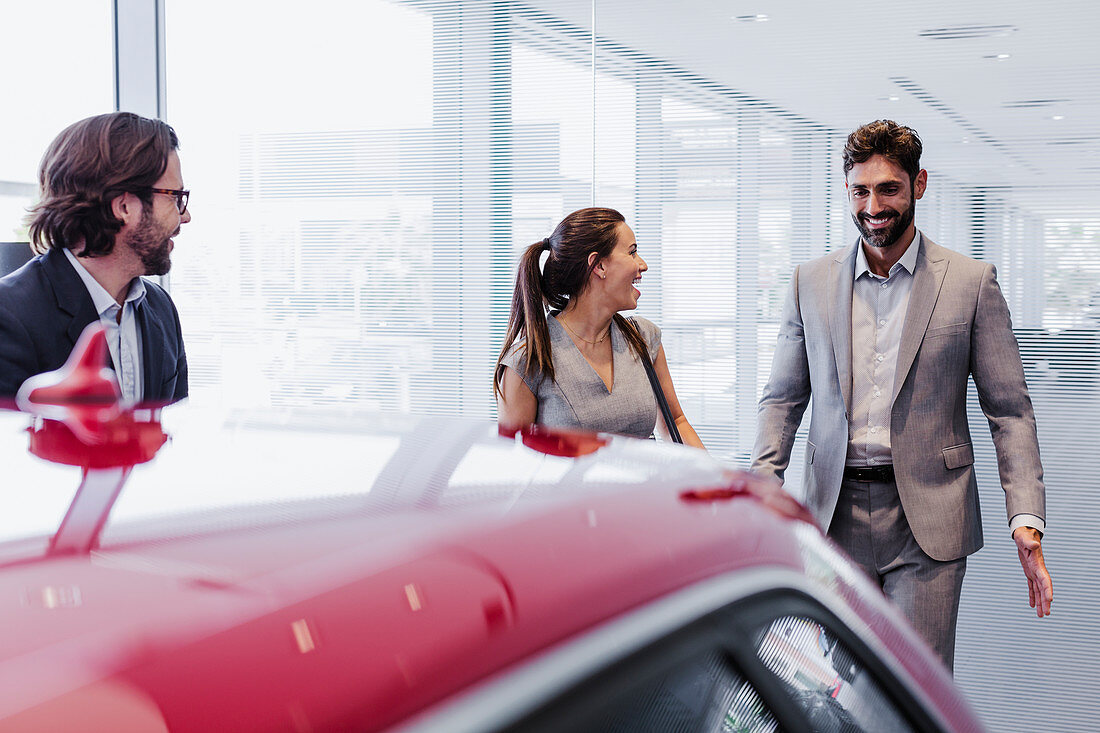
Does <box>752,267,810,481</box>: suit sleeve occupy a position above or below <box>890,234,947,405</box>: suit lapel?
below

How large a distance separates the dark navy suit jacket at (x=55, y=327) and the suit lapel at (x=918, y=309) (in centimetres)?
178

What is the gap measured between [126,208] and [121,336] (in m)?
0.37

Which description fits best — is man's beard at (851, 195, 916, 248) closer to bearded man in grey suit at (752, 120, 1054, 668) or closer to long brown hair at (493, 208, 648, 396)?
bearded man in grey suit at (752, 120, 1054, 668)

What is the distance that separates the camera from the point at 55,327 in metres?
1.96

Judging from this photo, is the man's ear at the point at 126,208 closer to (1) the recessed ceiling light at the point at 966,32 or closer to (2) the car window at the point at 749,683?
(2) the car window at the point at 749,683

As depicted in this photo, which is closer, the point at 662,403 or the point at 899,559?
the point at 899,559

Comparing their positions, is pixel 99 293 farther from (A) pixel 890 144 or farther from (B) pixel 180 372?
(A) pixel 890 144

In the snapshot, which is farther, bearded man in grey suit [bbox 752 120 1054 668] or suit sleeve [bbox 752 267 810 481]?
suit sleeve [bbox 752 267 810 481]

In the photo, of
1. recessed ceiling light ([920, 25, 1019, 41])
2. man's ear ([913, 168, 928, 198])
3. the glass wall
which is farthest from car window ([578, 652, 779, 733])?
the glass wall

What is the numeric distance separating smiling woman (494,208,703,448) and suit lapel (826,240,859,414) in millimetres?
474

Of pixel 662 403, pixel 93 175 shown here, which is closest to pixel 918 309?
pixel 662 403

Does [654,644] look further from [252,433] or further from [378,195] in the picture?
[378,195]

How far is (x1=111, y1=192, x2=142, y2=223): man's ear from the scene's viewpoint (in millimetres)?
2264

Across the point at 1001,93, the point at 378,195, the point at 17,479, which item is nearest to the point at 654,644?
the point at 17,479
